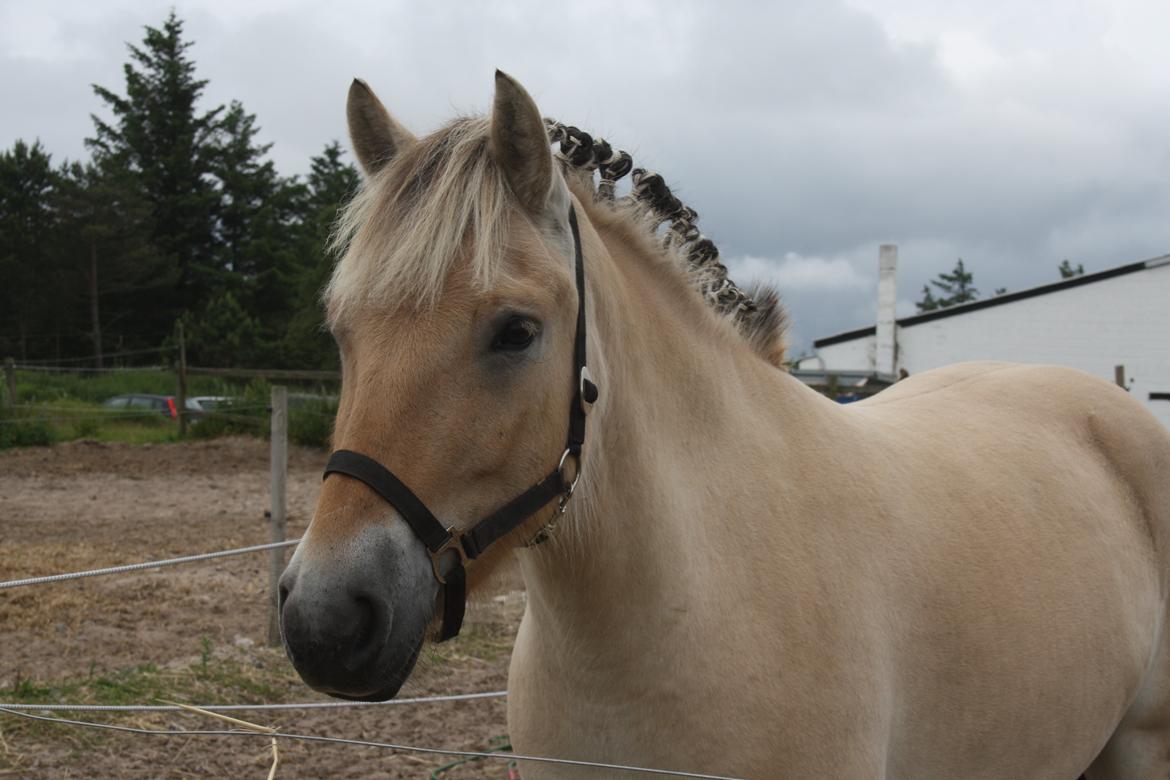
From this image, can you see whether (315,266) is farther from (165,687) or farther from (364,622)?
(364,622)

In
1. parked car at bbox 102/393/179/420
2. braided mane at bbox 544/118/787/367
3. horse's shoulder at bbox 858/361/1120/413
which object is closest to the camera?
braided mane at bbox 544/118/787/367

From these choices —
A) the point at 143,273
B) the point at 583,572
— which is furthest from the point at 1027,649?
the point at 143,273

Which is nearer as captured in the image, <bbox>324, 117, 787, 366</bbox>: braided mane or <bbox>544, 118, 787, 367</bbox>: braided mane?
<bbox>324, 117, 787, 366</bbox>: braided mane

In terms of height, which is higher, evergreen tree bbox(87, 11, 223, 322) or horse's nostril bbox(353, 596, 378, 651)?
evergreen tree bbox(87, 11, 223, 322)

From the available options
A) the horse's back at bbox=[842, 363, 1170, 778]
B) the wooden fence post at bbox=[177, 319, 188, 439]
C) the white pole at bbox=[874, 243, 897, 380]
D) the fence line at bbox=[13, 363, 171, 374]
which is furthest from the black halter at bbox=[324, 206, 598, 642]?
the white pole at bbox=[874, 243, 897, 380]

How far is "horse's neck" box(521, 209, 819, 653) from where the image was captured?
1.96 metres

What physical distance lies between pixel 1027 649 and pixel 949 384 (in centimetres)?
127

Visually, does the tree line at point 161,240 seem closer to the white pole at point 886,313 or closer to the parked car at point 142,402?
the parked car at point 142,402

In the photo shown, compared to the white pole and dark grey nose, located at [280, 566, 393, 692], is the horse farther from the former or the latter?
the white pole

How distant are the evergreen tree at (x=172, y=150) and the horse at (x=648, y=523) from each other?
38.9 m

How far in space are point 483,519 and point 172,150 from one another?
4287 cm

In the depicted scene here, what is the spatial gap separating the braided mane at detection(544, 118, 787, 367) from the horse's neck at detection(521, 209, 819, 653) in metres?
0.19

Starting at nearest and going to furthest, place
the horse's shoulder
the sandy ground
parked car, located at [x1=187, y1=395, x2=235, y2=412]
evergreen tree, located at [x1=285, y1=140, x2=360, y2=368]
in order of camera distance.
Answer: the horse's shoulder → the sandy ground → parked car, located at [x1=187, y1=395, x2=235, y2=412] → evergreen tree, located at [x1=285, y1=140, x2=360, y2=368]

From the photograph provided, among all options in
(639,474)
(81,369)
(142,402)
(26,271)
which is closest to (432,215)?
(639,474)
